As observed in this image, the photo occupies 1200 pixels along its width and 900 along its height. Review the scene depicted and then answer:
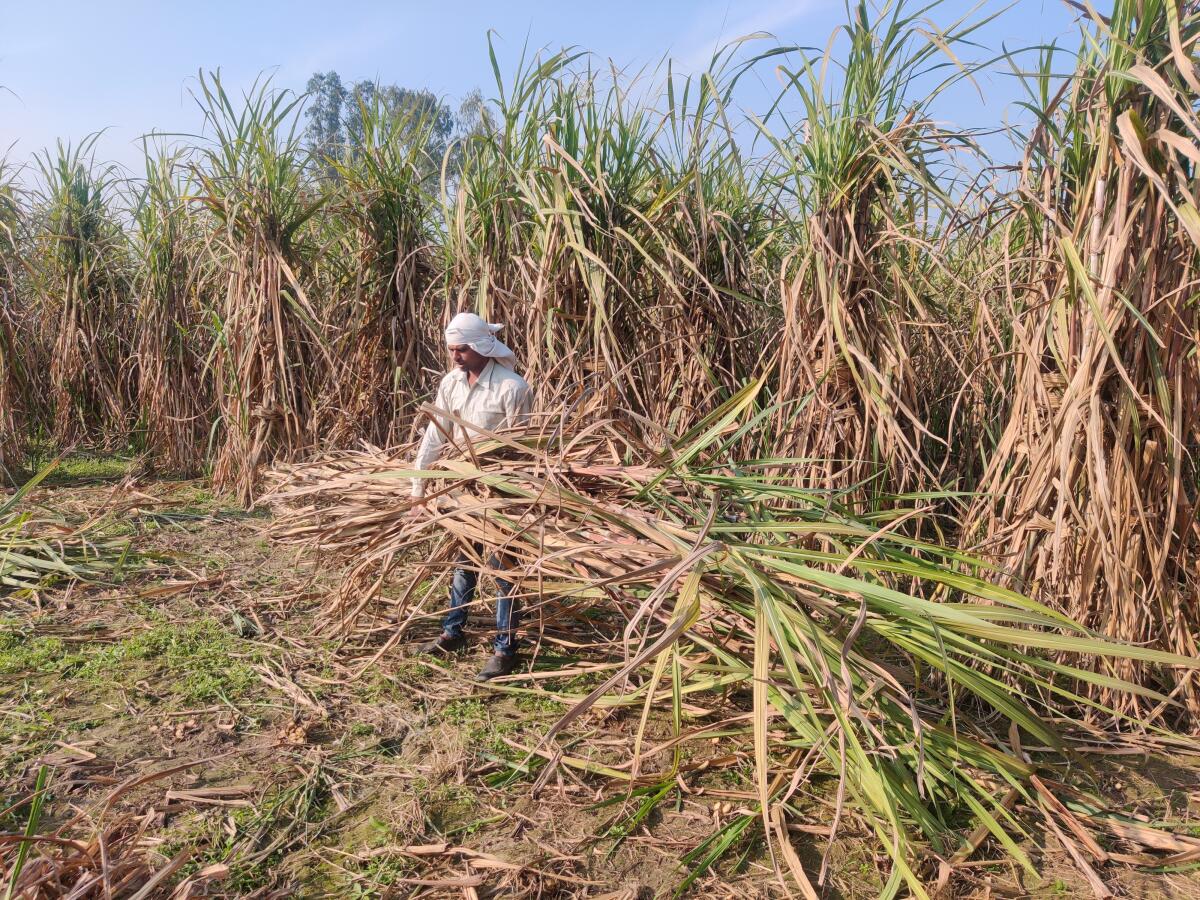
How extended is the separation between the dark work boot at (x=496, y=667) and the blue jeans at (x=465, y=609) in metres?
0.02

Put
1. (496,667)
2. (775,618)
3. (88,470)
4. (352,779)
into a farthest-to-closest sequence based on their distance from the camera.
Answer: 1. (88,470)
2. (496,667)
3. (352,779)
4. (775,618)

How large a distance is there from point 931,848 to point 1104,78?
1.98m

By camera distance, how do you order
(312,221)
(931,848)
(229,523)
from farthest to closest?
(312,221) → (229,523) → (931,848)

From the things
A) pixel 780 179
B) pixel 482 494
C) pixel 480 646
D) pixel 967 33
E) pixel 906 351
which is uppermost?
pixel 967 33

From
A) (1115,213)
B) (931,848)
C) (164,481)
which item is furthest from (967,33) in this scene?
(164,481)

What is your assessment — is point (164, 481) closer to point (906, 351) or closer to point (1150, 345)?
point (906, 351)

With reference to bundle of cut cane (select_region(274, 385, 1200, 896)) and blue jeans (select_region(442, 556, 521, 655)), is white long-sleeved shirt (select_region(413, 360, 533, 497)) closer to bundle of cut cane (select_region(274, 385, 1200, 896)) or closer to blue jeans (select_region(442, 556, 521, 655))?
bundle of cut cane (select_region(274, 385, 1200, 896))

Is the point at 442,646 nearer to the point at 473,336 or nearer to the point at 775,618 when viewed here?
the point at 473,336

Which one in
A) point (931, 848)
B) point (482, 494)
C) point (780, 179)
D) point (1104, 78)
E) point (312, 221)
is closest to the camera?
point (931, 848)

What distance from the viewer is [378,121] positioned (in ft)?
15.5

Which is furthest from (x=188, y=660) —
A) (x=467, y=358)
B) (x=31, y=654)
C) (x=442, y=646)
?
(x=467, y=358)

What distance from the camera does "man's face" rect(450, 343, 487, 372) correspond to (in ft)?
9.91

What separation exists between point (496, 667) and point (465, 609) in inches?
12.1

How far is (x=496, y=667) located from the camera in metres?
2.78
